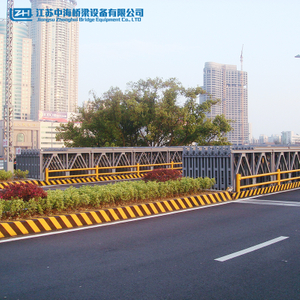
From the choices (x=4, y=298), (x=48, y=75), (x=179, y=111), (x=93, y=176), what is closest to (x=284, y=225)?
(x=4, y=298)

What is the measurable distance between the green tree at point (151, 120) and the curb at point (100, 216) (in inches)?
883

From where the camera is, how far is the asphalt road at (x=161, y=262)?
466 centimetres

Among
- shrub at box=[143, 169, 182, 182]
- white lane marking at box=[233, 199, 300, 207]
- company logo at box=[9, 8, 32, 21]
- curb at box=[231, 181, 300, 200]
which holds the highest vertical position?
company logo at box=[9, 8, 32, 21]

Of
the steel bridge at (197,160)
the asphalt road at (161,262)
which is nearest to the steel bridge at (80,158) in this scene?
the steel bridge at (197,160)

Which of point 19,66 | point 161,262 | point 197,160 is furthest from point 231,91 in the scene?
point 161,262

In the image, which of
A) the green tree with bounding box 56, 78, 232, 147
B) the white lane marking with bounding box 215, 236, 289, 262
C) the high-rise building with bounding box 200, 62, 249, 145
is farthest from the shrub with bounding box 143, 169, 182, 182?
the high-rise building with bounding box 200, 62, 249, 145

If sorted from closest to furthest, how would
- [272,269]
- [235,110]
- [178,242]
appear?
[272,269] → [178,242] → [235,110]

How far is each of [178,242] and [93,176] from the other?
15.7 meters

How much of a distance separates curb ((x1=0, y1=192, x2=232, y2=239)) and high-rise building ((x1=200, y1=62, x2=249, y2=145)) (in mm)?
134790

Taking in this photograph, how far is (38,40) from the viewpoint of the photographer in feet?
648

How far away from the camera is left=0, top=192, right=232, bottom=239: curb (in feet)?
25.8

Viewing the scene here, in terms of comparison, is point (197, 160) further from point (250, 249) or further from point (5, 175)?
point (5, 175)

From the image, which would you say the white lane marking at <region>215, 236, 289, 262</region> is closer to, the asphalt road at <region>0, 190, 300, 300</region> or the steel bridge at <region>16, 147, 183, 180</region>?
the asphalt road at <region>0, 190, 300, 300</region>

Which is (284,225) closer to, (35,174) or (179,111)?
(35,174)
